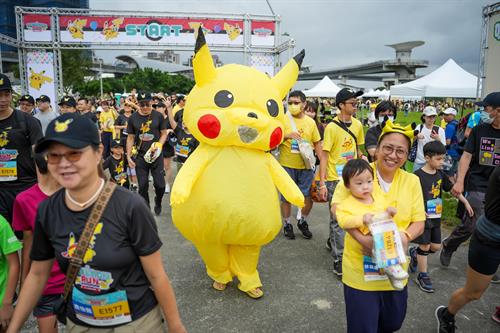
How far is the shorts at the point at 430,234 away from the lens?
12.7 ft

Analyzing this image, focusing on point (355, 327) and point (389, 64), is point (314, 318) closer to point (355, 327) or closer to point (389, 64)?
point (355, 327)

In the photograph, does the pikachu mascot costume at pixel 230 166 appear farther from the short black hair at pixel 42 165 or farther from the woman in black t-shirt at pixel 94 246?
the woman in black t-shirt at pixel 94 246

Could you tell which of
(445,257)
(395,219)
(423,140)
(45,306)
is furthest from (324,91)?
(45,306)

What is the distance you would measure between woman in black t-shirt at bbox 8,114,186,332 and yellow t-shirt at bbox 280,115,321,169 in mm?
3451

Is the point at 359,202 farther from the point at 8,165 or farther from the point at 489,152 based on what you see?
the point at 8,165

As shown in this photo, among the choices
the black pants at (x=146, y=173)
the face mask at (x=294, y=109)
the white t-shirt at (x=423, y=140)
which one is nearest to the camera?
the face mask at (x=294, y=109)

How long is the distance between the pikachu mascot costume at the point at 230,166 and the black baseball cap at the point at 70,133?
1427mm

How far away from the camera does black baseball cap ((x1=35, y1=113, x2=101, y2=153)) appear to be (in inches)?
62.4

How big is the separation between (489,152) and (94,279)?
12.6 feet

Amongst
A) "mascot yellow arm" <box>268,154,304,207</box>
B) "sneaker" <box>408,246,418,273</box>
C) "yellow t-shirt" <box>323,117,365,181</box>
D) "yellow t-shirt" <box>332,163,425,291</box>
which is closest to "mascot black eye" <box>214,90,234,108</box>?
"mascot yellow arm" <box>268,154,304,207</box>

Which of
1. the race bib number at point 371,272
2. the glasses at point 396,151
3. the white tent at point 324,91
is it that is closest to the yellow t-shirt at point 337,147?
the glasses at point 396,151

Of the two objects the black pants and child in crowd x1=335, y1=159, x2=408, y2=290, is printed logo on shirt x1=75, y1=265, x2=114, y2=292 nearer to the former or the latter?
child in crowd x1=335, y1=159, x2=408, y2=290

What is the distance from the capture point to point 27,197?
235 centimetres

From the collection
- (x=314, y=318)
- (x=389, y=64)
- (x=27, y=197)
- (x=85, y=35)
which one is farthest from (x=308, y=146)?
(x=389, y=64)
